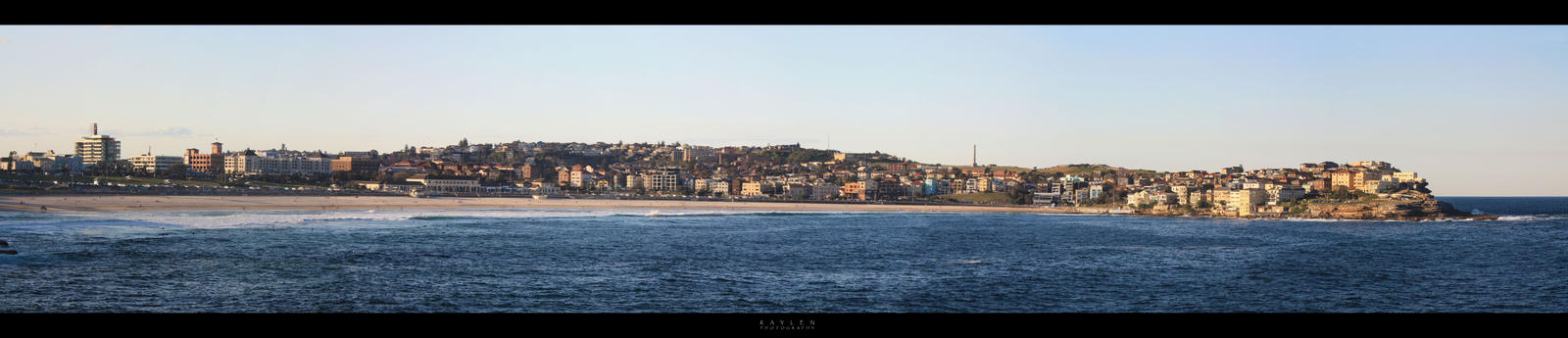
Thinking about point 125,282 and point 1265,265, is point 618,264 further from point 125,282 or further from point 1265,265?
point 1265,265

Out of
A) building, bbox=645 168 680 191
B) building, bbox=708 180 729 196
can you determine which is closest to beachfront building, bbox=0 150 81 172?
building, bbox=645 168 680 191

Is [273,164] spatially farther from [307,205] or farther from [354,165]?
[307,205]

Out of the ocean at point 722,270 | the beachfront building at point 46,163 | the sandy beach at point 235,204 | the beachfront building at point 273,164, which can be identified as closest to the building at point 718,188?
the sandy beach at point 235,204

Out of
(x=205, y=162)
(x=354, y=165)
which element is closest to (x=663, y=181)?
(x=354, y=165)

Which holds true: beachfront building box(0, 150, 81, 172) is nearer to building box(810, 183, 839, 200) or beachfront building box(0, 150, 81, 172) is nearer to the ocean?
the ocean

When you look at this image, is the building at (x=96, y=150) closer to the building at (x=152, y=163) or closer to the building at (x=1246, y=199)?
the building at (x=152, y=163)
